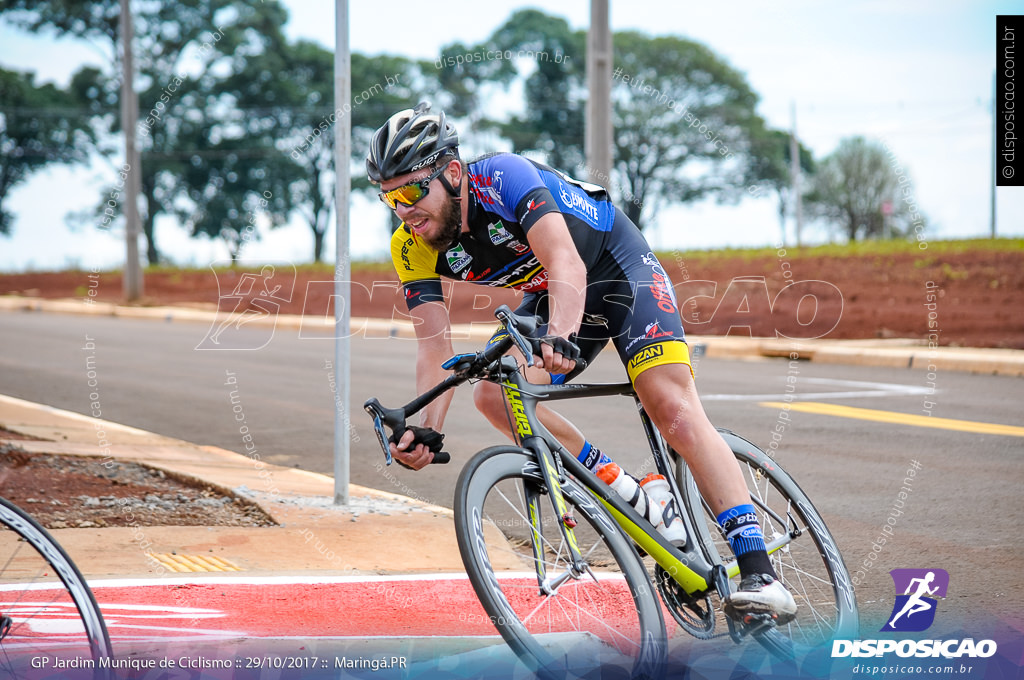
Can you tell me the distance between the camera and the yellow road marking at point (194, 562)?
441cm

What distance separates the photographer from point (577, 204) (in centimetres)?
342

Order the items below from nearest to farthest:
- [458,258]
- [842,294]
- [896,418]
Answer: [458,258] → [896,418] → [842,294]

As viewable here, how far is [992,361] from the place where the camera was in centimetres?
1167

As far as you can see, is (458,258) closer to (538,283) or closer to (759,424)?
(538,283)

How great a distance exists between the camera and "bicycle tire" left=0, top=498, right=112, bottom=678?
250 cm

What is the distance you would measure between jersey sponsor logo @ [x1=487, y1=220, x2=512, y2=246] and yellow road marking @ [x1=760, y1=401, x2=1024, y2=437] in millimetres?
5731

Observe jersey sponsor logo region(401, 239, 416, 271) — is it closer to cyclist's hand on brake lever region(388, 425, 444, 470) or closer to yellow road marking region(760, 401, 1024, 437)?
cyclist's hand on brake lever region(388, 425, 444, 470)

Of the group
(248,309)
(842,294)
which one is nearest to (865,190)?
(842,294)

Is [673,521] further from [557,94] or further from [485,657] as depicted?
[557,94]

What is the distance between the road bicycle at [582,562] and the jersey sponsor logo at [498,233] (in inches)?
21.6

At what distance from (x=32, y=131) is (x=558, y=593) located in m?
36.7

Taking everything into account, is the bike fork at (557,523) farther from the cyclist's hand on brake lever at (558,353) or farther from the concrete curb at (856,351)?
the concrete curb at (856,351)

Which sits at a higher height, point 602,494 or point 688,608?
point 602,494

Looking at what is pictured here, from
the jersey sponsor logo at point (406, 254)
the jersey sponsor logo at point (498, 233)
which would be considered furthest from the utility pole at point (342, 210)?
the jersey sponsor logo at point (498, 233)
